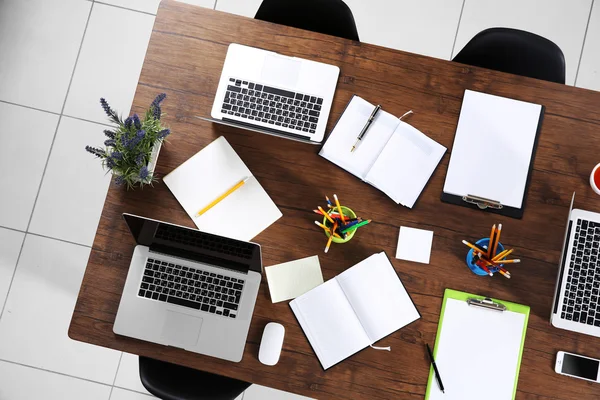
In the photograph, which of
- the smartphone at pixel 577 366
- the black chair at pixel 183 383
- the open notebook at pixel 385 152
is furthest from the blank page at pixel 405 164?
the black chair at pixel 183 383

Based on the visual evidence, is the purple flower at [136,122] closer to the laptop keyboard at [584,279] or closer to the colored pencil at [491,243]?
the colored pencil at [491,243]

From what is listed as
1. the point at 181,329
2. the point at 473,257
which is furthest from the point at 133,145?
the point at 473,257

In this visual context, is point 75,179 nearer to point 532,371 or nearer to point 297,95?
point 297,95

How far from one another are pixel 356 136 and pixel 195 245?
594mm

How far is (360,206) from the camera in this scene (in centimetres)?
169

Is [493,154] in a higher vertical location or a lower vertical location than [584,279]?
higher

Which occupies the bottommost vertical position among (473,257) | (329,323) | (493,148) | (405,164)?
(329,323)

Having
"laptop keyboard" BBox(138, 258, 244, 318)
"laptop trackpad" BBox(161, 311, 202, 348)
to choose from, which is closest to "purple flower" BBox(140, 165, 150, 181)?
"laptop keyboard" BBox(138, 258, 244, 318)

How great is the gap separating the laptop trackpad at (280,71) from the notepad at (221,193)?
25cm

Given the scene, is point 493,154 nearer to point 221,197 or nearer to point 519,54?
point 519,54

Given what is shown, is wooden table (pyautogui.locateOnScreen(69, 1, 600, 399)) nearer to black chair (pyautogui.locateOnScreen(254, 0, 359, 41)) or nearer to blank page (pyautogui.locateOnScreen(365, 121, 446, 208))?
blank page (pyautogui.locateOnScreen(365, 121, 446, 208))

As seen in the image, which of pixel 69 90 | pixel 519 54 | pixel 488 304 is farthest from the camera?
pixel 69 90

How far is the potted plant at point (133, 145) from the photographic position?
5.04ft

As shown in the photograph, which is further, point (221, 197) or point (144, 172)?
point (221, 197)
